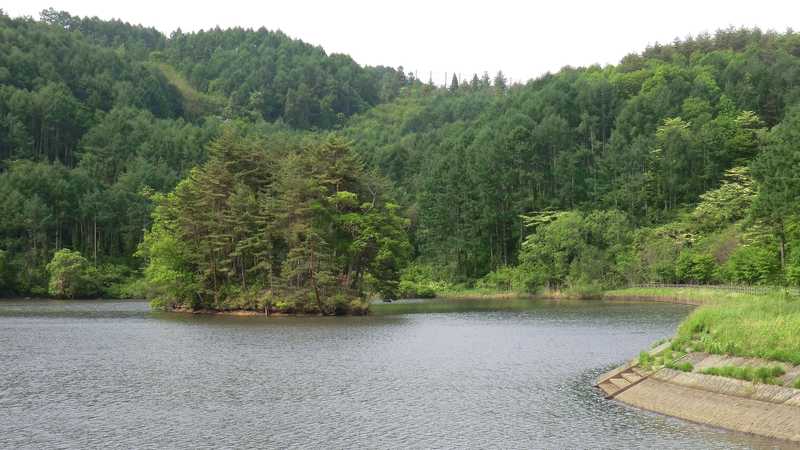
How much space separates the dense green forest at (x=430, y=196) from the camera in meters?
79.6

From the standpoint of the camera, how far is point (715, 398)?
2777cm

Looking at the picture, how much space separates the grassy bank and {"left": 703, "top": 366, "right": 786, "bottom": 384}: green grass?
33.7 inches

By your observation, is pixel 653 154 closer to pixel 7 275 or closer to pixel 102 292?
pixel 102 292

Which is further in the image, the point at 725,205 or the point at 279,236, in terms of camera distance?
the point at 725,205

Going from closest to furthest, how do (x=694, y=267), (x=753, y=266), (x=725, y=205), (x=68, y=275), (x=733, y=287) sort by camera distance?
(x=733, y=287) < (x=753, y=266) < (x=694, y=267) < (x=725, y=205) < (x=68, y=275)

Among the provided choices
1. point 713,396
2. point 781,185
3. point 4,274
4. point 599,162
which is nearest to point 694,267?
point 781,185

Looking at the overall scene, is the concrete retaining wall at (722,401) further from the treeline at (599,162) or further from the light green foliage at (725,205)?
the light green foliage at (725,205)

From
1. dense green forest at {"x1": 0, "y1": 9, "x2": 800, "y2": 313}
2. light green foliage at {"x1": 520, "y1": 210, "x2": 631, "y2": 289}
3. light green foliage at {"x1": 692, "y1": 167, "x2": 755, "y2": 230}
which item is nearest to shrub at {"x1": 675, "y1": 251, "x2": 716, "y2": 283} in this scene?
dense green forest at {"x1": 0, "y1": 9, "x2": 800, "y2": 313}

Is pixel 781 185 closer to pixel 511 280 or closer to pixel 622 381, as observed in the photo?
pixel 511 280

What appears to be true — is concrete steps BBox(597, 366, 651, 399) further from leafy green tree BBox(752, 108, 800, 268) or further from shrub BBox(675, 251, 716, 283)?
shrub BBox(675, 251, 716, 283)

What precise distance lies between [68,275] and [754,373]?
351ft

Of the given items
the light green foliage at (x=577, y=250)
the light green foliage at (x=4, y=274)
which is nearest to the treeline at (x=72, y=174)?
the light green foliage at (x=4, y=274)

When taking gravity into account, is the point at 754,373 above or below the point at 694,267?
below

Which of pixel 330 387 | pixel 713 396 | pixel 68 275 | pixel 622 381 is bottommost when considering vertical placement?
pixel 330 387
